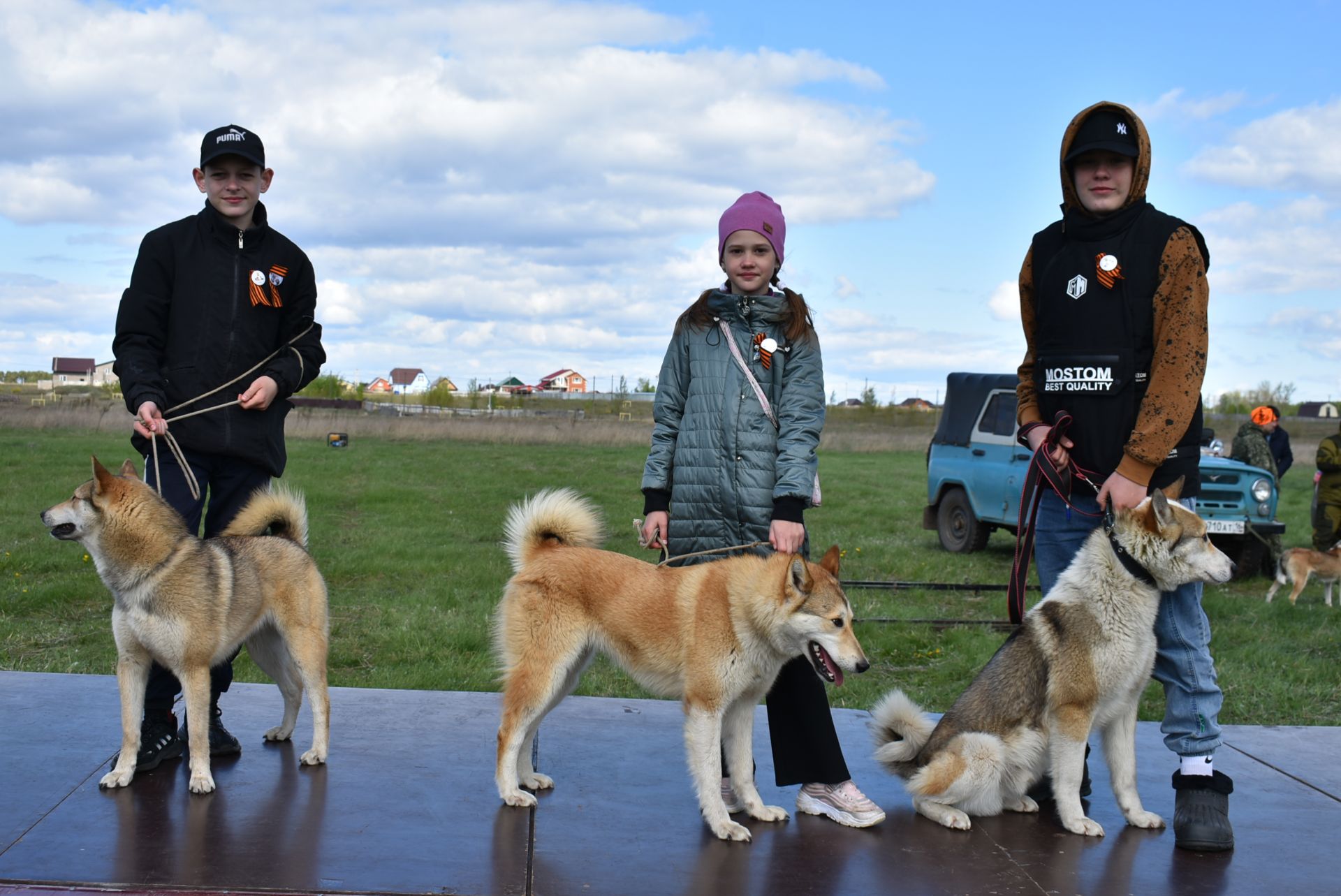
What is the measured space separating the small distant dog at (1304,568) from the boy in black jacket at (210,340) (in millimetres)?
10336

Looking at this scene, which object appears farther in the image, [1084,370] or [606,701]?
[606,701]

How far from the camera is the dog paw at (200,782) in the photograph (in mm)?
4027

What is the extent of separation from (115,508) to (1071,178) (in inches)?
150

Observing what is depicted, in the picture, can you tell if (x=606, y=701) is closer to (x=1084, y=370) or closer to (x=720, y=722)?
(x=720, y=722)

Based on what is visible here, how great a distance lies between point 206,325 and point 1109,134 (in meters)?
3.64

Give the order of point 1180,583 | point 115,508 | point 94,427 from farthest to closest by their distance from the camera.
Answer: point 94,427 < point 115,508 < point 1180,583

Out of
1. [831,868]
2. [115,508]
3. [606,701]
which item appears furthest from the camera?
[606,701]

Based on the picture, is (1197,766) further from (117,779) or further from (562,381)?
(562,381)

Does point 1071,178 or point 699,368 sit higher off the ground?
point 1071,178

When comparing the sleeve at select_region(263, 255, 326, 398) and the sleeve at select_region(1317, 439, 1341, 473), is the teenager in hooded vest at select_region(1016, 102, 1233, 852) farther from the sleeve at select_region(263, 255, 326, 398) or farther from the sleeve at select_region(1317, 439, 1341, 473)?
the sleeve at select_region(1317, 439, 1341, 473)

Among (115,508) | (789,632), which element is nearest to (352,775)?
(115,508)

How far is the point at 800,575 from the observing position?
3707 millimetres

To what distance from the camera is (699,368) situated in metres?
4.33

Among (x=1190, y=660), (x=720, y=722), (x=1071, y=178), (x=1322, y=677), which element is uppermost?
(x=1071, y=178)
